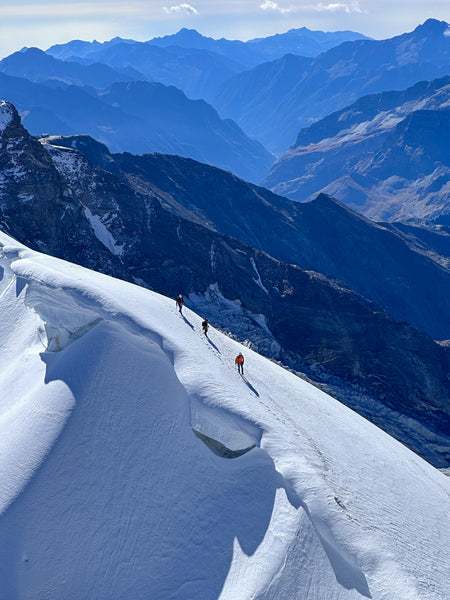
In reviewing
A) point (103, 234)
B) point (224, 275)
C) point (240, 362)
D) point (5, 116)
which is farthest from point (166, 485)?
point (224, 275)

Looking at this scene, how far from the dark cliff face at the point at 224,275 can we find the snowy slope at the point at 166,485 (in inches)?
1445

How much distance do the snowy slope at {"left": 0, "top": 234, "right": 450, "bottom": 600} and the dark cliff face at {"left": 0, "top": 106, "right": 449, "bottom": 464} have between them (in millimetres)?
36690

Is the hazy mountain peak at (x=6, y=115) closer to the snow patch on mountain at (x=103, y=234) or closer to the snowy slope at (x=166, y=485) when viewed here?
the snow patch on mountain at (x=103, y=234)

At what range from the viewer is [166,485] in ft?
75.2

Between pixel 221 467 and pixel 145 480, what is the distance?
3248 millimetres

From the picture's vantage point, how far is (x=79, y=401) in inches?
989

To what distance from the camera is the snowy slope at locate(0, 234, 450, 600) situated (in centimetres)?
2042

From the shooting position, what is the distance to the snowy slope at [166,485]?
20422mm

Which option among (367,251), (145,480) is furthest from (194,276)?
(367,251)

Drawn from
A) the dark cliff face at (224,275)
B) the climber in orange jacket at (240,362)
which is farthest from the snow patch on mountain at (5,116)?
the climber in orange jacket at (240,362)

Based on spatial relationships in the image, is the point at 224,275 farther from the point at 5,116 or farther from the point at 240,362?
the point at 240,362

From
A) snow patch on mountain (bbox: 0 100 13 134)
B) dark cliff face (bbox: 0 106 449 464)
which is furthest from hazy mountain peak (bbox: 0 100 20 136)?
dark cliff face (bbox: 0 106 449 464)

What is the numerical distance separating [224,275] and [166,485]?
63.5 meters

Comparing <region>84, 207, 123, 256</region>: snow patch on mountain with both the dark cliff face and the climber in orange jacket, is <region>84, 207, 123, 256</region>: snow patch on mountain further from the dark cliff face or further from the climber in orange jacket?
the climber in orange jacket
